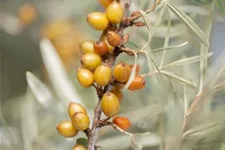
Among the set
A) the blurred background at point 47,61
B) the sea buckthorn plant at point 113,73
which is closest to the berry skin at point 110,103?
the sea buckthorn plant at point 113,73

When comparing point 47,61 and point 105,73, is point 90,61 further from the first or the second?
point 47,61

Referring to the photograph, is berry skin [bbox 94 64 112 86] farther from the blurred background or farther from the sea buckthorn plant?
the blurred background

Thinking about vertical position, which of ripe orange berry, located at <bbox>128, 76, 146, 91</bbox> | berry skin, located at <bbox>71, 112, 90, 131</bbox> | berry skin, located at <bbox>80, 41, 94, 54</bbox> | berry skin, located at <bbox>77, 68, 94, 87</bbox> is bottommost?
berry skin, located at <bbox>71, 112, 90, 131</bbox>

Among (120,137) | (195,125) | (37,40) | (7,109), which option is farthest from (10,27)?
(195,125)

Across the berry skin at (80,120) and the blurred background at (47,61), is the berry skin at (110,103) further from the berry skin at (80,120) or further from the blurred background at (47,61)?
the blurred background at (47,61)

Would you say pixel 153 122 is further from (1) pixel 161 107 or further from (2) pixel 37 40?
(2) pixel 37 40

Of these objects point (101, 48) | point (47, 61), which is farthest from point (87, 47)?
point (47, 61)

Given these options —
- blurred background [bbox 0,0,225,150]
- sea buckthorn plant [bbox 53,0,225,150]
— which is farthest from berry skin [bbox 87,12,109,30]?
blurred background [bbox 0,0,225,150]
